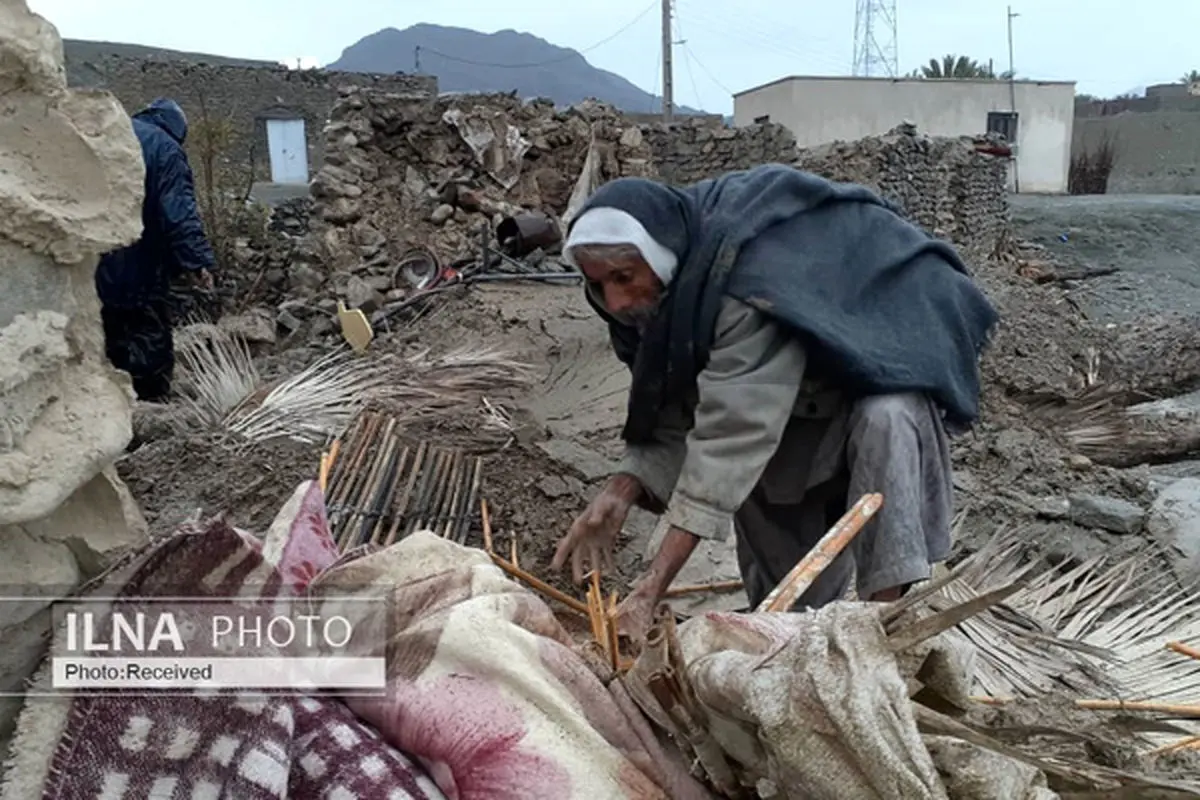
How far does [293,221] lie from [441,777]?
39.5ft

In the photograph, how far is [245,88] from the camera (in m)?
20.7

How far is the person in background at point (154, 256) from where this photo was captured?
14.9 ft

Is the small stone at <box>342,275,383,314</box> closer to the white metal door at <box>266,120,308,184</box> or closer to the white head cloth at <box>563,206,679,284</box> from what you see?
the white head cloth at <box>563,206,679,284</box>

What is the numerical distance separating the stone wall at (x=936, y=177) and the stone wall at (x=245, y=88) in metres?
8.97

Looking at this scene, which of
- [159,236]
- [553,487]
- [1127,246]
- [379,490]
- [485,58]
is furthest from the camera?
[485,58]

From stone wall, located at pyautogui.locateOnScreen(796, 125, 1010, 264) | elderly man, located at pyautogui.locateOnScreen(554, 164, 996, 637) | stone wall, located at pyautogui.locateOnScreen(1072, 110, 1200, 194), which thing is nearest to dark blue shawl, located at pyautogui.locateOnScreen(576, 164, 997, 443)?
elderly man, located at pyautogui.locateOnScreen(554, 164, 996, 637)

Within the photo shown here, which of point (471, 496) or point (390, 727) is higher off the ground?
point (390, 727)

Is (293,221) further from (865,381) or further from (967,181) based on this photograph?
(865,381)

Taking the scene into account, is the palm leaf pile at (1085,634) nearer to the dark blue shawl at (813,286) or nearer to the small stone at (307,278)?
the dark blue shawl at (813,286)

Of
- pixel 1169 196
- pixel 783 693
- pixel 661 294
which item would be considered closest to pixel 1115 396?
pixel 661 294

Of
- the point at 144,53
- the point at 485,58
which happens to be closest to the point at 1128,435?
the point at 144,53

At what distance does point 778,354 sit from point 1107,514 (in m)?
3.28

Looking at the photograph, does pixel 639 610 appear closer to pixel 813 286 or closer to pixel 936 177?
pixel 813 286

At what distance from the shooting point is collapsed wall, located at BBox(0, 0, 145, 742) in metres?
1.18
